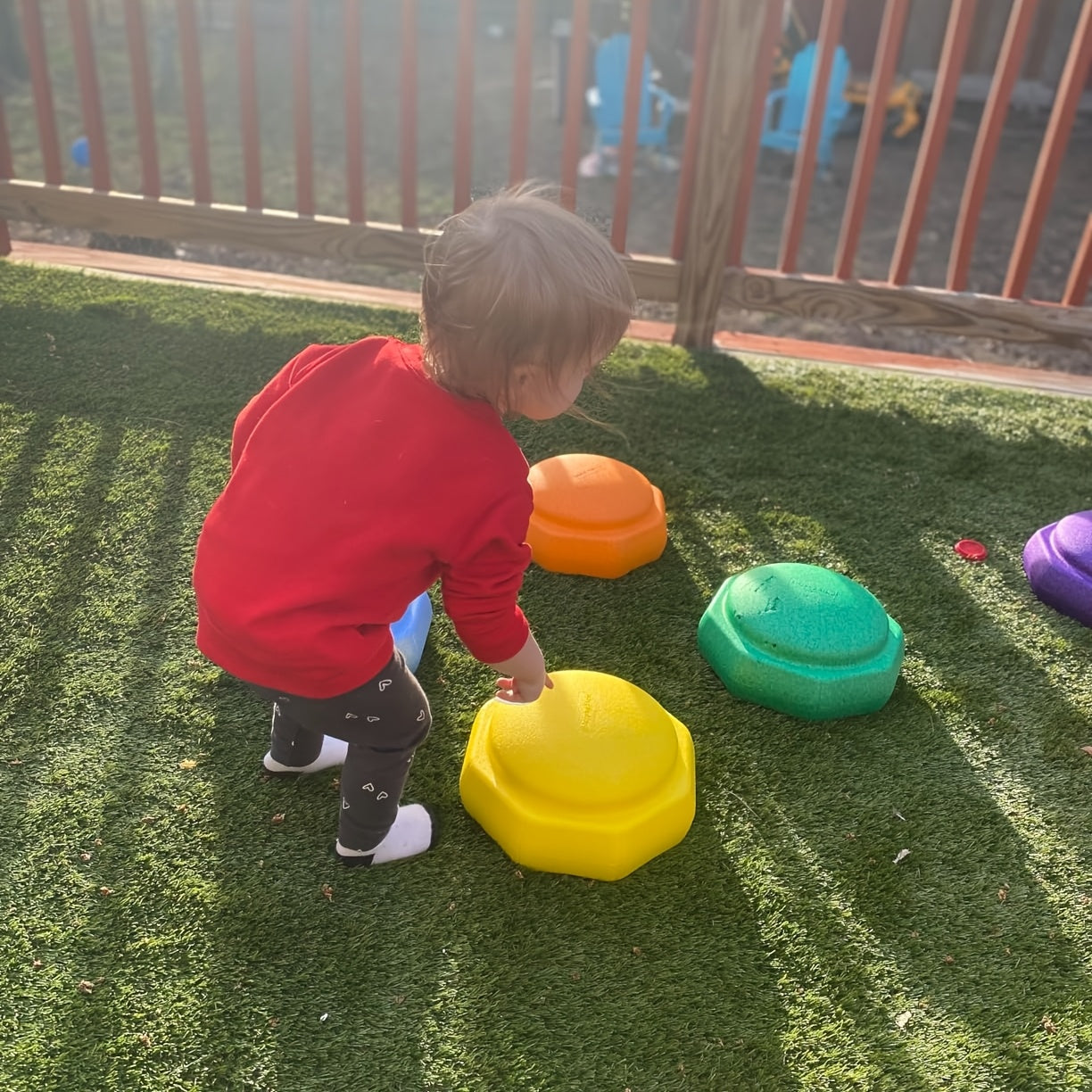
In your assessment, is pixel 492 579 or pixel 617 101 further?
pixel 617 101

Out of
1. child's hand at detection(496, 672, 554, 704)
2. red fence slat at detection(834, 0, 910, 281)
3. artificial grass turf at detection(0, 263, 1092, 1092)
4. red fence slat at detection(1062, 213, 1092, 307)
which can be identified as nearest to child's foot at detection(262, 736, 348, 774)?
artificial grass turf at detection(0, 263, 1092, 1092)

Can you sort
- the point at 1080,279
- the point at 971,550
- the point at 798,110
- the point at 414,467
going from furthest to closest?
the point at 798,110 → the point at 1080,279 → the point at 971,550 → the point at 414,467

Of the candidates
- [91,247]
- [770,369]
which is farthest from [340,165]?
[770,369]

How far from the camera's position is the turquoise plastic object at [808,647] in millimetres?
2434

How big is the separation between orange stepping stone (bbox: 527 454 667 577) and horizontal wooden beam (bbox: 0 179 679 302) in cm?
157

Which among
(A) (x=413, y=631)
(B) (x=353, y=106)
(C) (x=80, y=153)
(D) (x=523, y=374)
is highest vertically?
(D) (x=523, y=374)

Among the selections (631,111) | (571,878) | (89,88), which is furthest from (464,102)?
(571,878)

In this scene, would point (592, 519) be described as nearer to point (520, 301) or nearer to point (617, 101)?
point (520, 301)

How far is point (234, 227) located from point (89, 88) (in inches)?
31.7

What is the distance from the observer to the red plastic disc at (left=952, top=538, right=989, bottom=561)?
312 centimetres

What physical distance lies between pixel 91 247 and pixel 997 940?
17.1 feet

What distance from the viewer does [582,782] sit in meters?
2.04

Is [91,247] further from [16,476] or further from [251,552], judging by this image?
[251,552]

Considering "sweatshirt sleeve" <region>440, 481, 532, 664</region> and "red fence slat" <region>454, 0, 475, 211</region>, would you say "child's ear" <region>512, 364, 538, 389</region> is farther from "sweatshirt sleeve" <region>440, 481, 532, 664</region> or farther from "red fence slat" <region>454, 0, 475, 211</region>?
"red fence slat" <region>454, 0, 475, 211</region>
